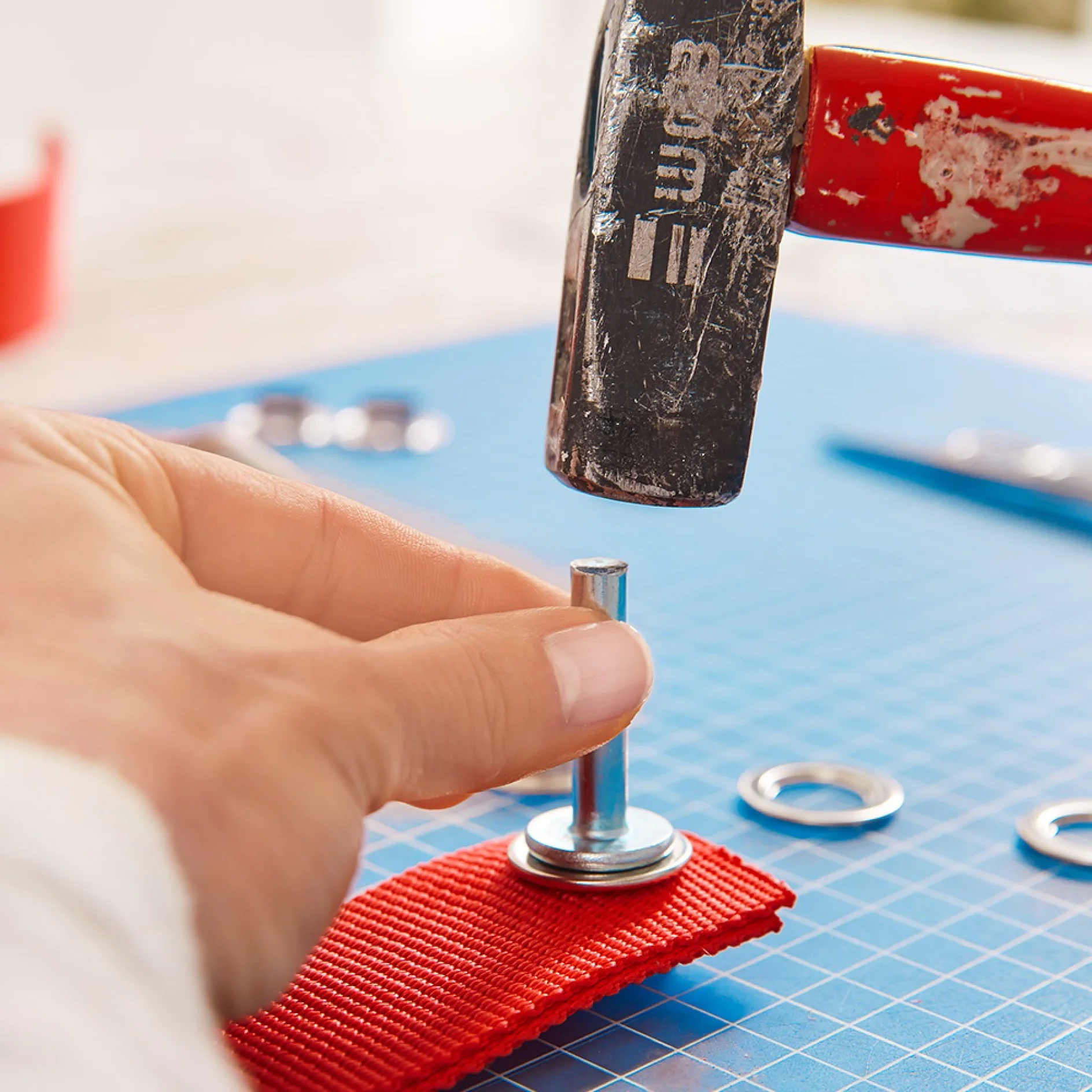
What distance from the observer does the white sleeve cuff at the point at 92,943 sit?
277mm

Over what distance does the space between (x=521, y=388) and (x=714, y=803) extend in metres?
0.78

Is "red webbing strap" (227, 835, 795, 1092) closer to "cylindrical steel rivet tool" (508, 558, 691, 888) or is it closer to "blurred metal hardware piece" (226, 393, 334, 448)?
"cylindrical steel rivet tool" (508, 558, 691, 888)

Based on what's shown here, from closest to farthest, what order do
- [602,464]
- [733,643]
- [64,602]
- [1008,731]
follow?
[64,602] < [602,464] < [1008,731] < [733,643]

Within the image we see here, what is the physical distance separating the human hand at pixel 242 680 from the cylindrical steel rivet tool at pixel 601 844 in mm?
112

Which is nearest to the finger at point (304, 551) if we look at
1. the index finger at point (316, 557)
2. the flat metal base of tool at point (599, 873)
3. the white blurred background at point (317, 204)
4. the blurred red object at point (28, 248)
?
the index finger at point (316, 557)

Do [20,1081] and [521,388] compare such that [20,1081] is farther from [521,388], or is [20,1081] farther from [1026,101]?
[521,388]

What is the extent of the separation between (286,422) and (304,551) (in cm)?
78

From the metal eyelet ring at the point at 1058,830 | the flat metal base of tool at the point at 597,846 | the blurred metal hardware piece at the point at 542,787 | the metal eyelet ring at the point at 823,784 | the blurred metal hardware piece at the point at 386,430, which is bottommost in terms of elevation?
the blurred metal hardware piece at the point at 542,787

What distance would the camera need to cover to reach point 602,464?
0.57 m

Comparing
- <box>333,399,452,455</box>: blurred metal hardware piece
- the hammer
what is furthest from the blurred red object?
the hammer

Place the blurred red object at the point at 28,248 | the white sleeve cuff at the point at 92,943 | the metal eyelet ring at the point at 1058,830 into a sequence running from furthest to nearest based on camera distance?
the blurred red object at the point at 28,248 < the metal eyelet ring at the point at 1058,830 < the white sleeve cuff at the point at 92,943

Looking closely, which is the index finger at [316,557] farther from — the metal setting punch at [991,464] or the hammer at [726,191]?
the metal setting punch at [991,464]

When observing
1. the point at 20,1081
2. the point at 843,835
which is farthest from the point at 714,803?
the point at 20,1081

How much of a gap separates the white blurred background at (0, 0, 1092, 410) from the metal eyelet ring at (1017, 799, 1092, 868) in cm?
92
